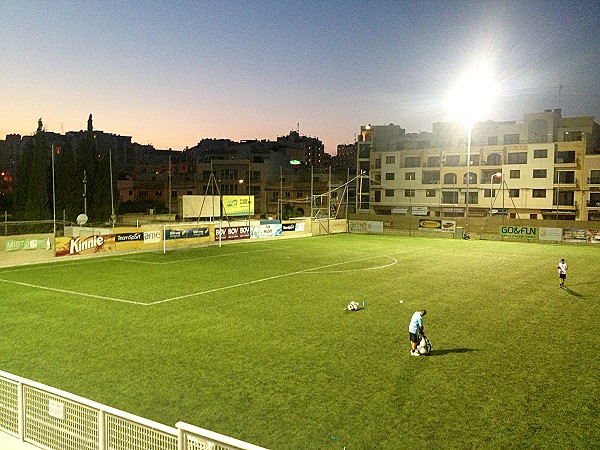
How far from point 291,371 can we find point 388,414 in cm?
336

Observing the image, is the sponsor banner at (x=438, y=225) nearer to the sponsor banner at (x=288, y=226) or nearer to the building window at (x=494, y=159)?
the sponsor banner at (x=288, y=226)

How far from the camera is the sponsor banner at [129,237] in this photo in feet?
128

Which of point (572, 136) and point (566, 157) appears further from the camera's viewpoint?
point (572, 136)

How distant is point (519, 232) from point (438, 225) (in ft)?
30.4

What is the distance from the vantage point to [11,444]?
8.52 m

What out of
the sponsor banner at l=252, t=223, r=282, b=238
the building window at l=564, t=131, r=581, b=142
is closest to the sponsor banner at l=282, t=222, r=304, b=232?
the sponsor banner at l=252, t=223, r=282, b=238

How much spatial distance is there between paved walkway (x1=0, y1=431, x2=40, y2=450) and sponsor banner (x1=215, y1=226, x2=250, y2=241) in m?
37.7

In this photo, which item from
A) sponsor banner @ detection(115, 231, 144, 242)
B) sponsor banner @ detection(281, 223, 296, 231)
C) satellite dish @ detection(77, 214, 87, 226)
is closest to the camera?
sponsor banner @ detection(115, 231, 144, 242)

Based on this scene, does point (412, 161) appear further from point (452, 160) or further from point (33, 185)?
point (33, 185)

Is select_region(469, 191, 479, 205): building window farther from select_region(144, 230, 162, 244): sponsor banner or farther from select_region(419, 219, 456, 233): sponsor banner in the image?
select_region(144, 230, 162, 244): sponsor banner

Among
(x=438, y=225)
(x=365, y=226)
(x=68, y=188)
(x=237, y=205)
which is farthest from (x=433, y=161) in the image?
(x=68, y=188)

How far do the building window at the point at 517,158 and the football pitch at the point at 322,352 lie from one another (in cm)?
4601

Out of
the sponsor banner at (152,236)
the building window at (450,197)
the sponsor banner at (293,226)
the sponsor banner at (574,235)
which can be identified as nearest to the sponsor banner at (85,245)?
the sponsor banner at (152,236)

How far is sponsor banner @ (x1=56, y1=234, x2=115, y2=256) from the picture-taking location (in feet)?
115
